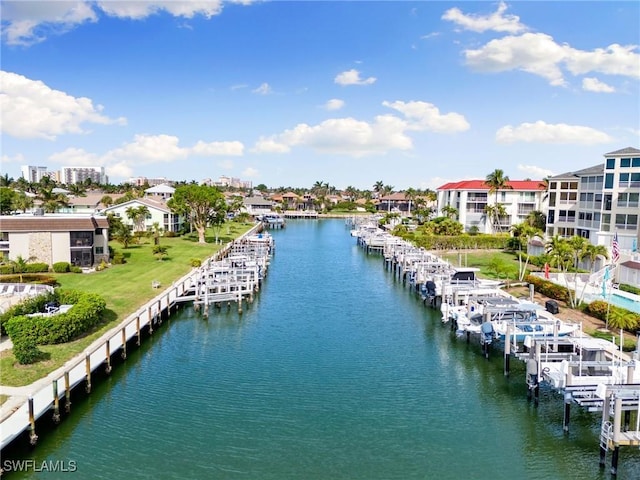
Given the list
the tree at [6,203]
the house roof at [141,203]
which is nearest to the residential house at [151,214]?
the house roof at [141,203]

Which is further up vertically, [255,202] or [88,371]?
[255,202]

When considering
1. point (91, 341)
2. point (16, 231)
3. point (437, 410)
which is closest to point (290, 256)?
point (16, 231)

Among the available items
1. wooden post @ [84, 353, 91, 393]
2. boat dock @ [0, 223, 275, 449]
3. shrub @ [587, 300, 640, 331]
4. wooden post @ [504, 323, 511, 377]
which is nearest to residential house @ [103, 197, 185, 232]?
boat dock @ [0, 223, 275, 449]

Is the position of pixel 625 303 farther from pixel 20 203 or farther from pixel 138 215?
pixel 20 203

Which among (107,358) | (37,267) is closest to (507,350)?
(107,358)

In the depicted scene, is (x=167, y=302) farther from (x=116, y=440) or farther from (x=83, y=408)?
(x=116, y=440)
